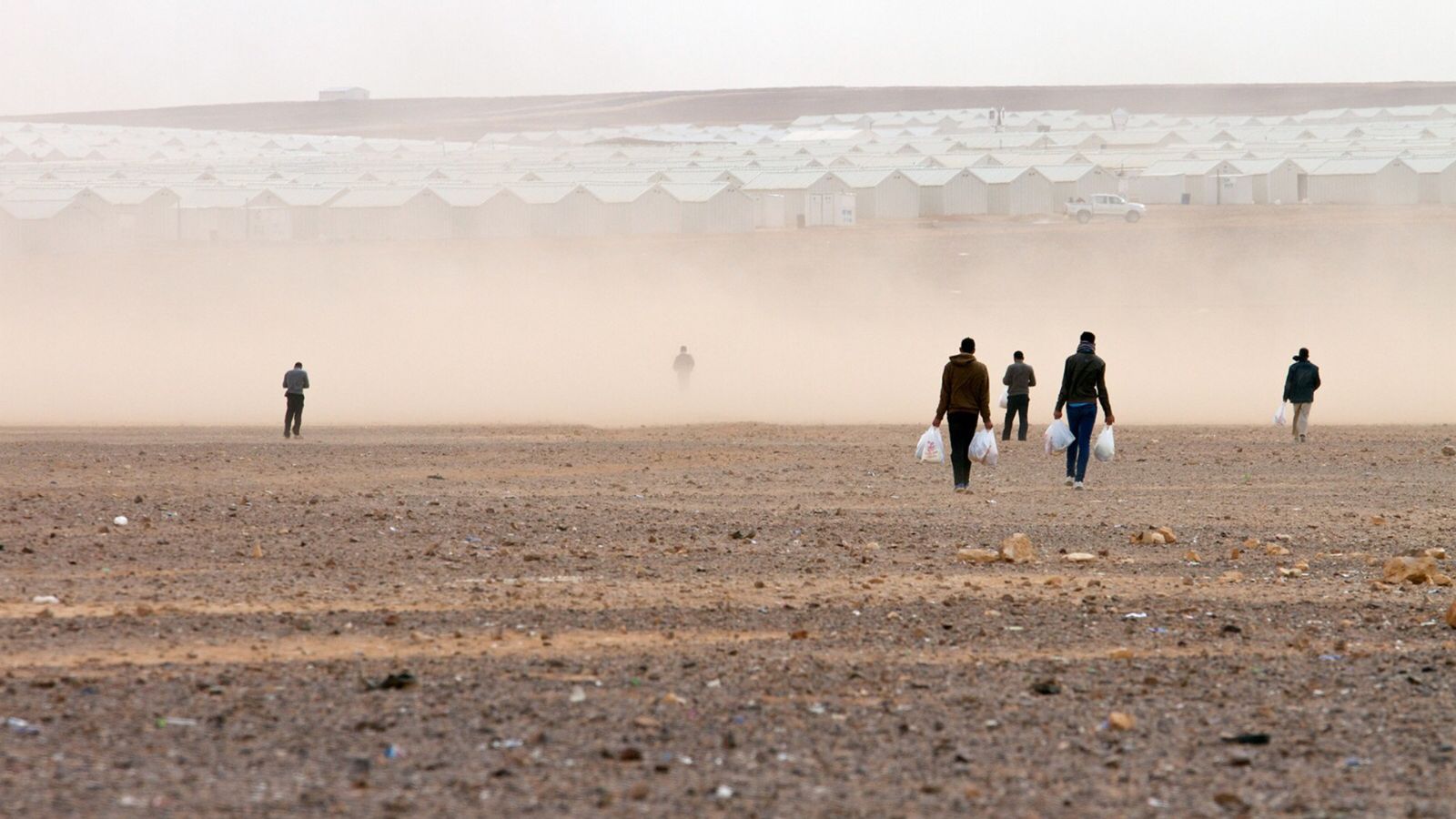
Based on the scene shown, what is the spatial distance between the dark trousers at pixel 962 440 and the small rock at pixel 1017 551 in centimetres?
360

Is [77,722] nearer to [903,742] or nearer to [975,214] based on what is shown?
[903,742]

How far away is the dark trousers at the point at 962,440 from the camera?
13.8 meters

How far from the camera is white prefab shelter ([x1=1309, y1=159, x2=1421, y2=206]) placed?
5328 cm

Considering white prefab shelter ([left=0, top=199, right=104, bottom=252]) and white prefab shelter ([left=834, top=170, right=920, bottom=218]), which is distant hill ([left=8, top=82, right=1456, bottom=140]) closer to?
white prefab shelter ([left=834, top=170, right=920, bottom=218])

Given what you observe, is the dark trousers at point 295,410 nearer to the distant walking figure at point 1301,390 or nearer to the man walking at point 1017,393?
the man walking at point 1017,393

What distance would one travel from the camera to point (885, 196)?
5519cm

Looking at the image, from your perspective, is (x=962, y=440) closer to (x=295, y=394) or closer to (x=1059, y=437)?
(x=1059, y=437)

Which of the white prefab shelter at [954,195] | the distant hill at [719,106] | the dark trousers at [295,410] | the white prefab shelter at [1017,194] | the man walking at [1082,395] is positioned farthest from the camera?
the distant hill at [719,106]

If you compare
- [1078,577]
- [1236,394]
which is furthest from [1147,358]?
[1078,577]

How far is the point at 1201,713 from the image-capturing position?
21.2 ft

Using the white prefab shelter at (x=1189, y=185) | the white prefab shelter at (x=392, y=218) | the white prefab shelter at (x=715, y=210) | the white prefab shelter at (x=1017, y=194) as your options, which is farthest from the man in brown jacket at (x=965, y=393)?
the white prefab shelter at (x=1189, y=185)

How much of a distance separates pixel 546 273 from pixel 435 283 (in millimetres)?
3027

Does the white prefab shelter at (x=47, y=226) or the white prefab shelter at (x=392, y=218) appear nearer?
the white prefab shelter at (x=47, y=226)

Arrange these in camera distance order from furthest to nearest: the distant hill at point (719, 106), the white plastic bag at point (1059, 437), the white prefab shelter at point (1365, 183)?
the distant hill at point (719, 106) → the white prefab shelter at point (1365, 183) → the white plastic bag at point (1059, 437)
